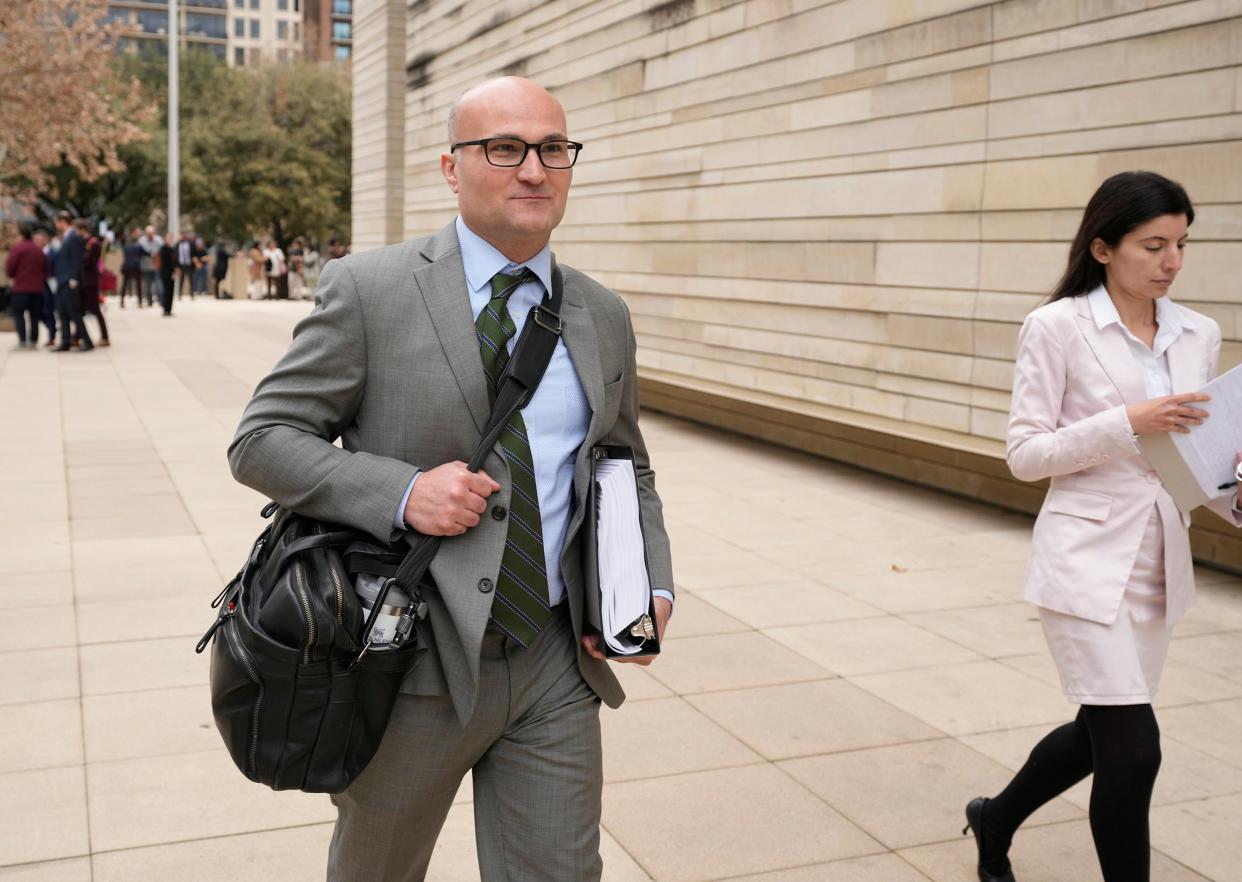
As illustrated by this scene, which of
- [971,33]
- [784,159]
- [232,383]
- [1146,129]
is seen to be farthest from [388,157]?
[1146,129]

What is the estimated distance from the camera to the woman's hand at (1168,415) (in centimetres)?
Result: 324

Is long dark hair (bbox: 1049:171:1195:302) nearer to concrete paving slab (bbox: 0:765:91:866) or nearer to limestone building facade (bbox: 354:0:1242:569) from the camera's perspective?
concrete paving slab (bbox: 0:765:91:866)

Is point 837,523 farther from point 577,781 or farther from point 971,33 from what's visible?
point 577,781

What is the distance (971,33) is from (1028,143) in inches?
38.4

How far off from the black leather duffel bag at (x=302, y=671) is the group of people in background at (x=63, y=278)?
19.2 meters

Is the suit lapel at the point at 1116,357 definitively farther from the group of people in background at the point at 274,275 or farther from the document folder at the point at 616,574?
the group of people in background at the point at 274,275

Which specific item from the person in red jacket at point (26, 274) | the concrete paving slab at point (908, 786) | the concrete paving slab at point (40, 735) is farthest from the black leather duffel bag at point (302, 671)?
the person in red jacket at point (26, 274)

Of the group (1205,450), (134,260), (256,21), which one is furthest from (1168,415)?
(256,21)

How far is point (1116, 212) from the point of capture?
3.42 m

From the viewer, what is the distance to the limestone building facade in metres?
7.73

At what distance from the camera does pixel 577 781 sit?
256 centimetres

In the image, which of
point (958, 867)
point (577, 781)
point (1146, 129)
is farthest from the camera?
point (1146, 129)

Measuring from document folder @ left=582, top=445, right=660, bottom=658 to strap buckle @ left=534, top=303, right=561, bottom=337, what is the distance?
0.79 feet

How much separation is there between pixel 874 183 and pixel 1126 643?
7345 millimetres
